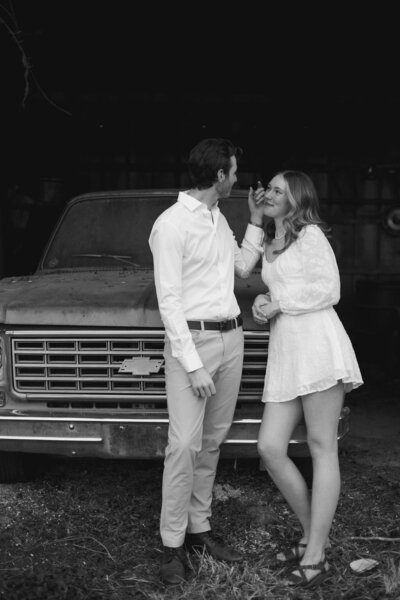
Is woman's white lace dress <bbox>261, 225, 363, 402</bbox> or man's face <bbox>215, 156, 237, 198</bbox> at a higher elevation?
man's face <bbox>215, 156, 237, 198</bbox>

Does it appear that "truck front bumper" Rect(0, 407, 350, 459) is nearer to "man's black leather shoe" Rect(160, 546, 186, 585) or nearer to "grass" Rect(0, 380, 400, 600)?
"grass" Rect(0, 380, 400, 600)

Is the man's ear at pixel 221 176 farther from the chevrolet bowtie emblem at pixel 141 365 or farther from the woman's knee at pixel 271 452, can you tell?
the woman's knee at pixel 271 452

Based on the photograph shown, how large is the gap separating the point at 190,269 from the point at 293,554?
4.78ft

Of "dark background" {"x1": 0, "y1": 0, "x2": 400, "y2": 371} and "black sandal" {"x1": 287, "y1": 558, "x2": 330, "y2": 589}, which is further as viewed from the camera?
"dark background" {"x1": 0, "y1": 0, "x2": 400, "y2": 371}

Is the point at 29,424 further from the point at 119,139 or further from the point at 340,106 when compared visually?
the point at 340,106

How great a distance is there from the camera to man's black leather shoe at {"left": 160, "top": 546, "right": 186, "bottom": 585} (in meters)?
3.45

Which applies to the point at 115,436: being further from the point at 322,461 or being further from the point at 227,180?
the point at 227,180

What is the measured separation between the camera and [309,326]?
A: 347cm

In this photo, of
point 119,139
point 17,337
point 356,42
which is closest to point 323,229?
point 17,337

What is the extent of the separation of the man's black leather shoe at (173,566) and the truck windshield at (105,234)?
2.04m

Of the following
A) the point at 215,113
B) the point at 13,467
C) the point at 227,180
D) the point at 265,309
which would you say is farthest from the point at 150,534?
the point at 215,113

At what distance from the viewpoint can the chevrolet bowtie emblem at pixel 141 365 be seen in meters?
4.02

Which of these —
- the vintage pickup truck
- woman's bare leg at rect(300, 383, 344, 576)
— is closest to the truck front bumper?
the vintage pickup truck

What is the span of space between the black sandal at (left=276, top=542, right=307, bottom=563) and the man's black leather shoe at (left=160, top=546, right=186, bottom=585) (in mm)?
505
